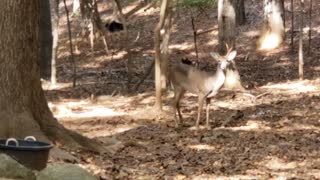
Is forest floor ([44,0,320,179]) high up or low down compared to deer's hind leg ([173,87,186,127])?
down

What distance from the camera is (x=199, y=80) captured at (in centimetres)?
1061

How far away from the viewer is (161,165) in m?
7.75

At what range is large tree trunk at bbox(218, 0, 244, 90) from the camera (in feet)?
47.2

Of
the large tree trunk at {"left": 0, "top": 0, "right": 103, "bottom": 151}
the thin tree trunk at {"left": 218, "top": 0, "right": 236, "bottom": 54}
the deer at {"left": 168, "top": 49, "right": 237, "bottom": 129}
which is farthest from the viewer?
the thin tree trunk at {"left": 218, "top": 0, "right": 236, "bottom": 54}

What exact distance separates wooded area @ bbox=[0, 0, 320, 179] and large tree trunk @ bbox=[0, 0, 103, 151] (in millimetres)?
11

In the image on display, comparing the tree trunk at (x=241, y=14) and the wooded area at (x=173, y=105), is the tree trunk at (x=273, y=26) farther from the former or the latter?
the tree trunk at (x=241, y=14)

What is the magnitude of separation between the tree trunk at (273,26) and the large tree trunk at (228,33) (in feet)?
21.0

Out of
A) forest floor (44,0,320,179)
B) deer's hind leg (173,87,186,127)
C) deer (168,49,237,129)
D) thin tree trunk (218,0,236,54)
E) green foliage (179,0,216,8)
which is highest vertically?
green foliage (179,0,216,8)

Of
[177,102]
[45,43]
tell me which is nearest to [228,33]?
[177,102]

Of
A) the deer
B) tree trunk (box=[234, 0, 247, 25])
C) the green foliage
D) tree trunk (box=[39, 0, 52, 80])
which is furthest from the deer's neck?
tree trunk (box=[234, 0, 247, 25])

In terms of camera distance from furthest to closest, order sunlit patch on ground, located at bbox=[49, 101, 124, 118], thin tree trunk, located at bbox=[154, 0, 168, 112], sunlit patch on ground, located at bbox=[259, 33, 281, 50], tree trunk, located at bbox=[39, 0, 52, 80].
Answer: sunlit patch on ground, located at bbox=[259, 33, 281, 50], tree trunk, located at bbox=[39, 0, 52, 80], sunlit patch on ground, located at bbox=[49, 101, 124, 118], thin tree trunk, located at bbox=[154, 0, 168, 112]

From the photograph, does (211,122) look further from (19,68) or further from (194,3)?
(194,3)

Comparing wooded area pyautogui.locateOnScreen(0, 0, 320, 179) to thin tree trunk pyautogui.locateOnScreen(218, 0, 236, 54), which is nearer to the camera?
wooded area pyautogui.locateOnScreen(0, 0, 320, 179)

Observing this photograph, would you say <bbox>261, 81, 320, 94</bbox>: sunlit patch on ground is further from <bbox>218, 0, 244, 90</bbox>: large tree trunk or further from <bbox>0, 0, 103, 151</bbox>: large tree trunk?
<bbox>0, 0, 103, 151</bbox>: large tree trunk
